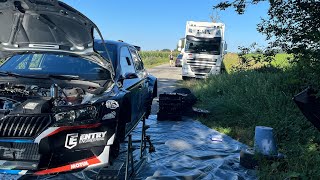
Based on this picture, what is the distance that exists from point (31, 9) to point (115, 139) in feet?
5.57

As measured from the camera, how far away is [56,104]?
3492 millimetres

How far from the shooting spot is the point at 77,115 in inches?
132

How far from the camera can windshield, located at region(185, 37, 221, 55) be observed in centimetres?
1878

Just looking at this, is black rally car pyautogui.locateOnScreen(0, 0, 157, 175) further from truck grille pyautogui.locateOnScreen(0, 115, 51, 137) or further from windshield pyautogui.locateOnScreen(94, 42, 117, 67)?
windshield pyautogui.locateOnScreen(94, 42, 117, 67)

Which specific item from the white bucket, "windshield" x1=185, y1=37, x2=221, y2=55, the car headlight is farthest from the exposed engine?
"windshield" x1=185, y1=37, x2=221, y2=55

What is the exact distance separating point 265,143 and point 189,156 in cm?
122

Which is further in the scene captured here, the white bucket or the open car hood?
the white bucket

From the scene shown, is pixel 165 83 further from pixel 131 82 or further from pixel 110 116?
Result: pixel 110 116

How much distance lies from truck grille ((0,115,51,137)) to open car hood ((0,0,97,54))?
42.5 inches

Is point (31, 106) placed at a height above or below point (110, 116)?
above

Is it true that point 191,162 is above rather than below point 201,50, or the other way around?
below

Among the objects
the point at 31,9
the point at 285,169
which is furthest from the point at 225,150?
the point at 31,9

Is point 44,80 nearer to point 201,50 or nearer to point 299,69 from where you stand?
point 299,69

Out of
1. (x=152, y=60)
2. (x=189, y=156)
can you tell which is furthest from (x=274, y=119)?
(x=152, y=60)
